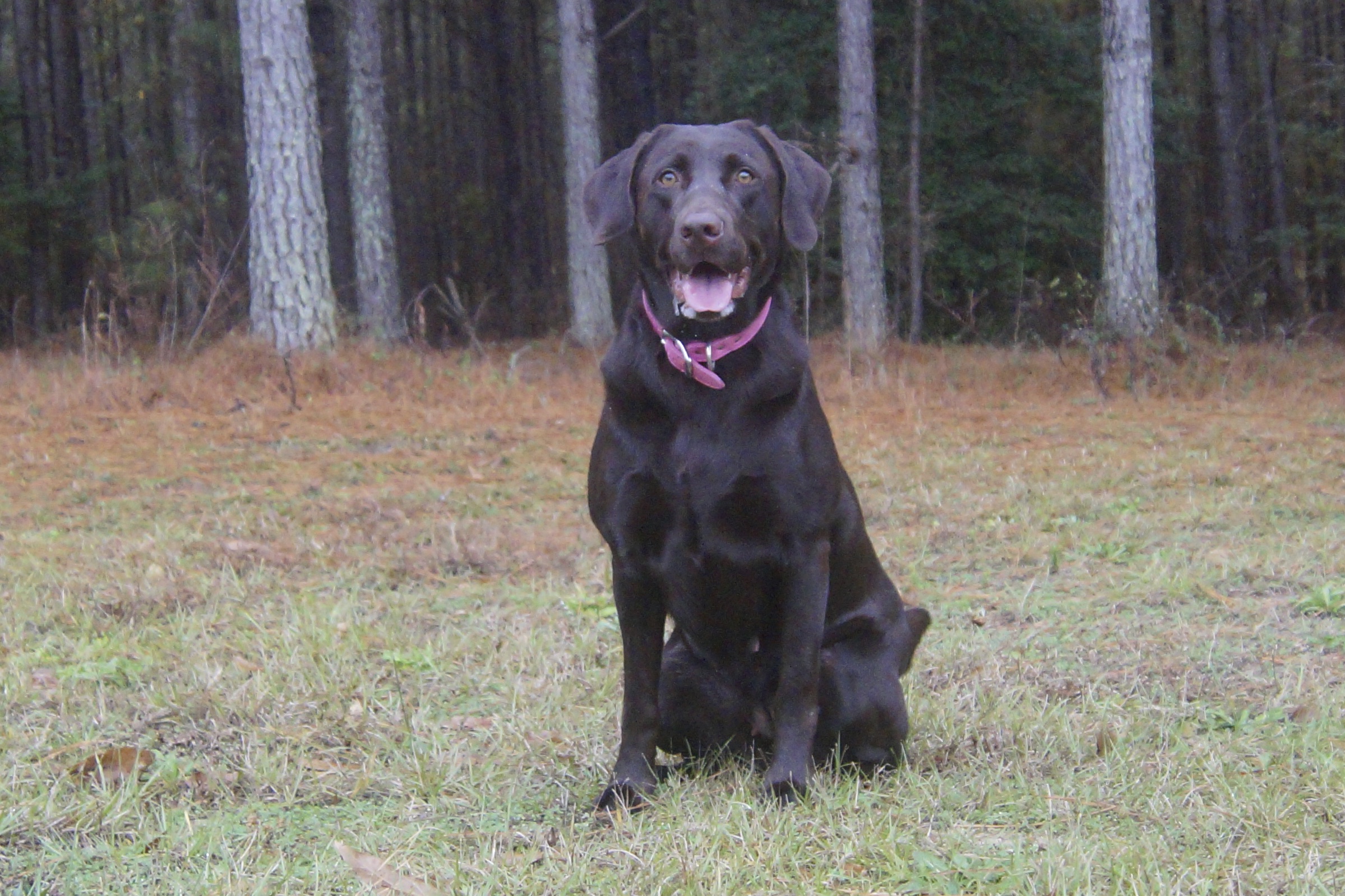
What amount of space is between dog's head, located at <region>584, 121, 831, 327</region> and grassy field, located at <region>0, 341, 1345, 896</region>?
109 centimetres

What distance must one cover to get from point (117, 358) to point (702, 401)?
27.7 ft

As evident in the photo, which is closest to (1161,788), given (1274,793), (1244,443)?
(1274,793)

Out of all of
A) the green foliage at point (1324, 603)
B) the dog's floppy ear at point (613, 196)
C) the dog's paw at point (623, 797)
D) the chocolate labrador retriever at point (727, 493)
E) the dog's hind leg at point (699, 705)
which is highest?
the dog's floppy ear at point (613, 196)

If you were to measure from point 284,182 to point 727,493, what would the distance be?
Result: 29.5ft

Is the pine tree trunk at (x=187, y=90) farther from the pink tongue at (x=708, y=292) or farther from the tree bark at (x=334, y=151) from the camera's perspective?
the pink tongue at (x=708, y=292)

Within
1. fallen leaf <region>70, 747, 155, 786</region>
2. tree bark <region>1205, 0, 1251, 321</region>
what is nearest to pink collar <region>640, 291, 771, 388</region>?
fallen leaf <region>70, 747, 155, 786</region>

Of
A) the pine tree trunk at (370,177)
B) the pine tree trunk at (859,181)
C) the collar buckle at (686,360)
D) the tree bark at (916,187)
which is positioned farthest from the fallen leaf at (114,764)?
the tree bark at (916,187)

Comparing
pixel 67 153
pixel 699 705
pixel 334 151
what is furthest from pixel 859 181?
pixel 67 153

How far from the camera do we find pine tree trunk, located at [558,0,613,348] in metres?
14.1

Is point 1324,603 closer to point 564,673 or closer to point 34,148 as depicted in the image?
Result: point 564,673

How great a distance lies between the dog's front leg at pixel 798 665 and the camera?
278 centimetres

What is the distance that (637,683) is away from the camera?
2.94m

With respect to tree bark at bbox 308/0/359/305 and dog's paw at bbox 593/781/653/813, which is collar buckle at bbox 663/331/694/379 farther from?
tree bark at bbox 308/0/359/305

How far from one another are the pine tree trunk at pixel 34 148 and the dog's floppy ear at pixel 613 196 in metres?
19.2
